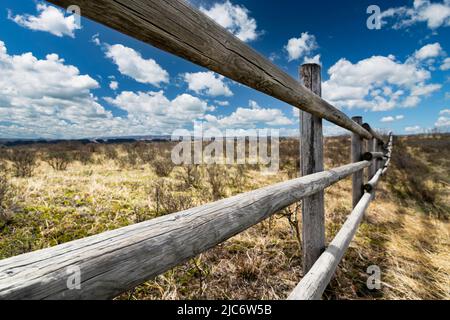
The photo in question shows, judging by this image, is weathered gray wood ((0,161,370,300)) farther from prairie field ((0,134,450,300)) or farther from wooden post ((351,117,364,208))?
wooden post ((351,117,364,208))

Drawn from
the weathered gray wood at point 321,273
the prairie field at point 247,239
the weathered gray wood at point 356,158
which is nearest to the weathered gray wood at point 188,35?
the weathered gray wood at point 321,273

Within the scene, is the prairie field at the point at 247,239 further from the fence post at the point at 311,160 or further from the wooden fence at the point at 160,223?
the wooden fence at the point at 160,223

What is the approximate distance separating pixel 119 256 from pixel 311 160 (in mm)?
1740

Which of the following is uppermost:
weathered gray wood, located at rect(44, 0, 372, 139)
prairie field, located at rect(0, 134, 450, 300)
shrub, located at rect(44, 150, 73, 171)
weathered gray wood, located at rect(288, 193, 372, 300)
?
weathered gray wood, located at rect(44, 0, 372, 139)

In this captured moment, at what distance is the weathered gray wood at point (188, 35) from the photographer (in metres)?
0.57

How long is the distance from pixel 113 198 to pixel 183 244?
4.08 m

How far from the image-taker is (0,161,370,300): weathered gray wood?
0.47 m

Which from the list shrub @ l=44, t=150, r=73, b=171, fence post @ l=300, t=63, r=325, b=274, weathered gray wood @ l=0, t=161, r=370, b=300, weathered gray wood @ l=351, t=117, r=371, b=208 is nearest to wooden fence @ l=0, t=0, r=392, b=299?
weathered gray wood @ l=0, t=161, r=370, b=300

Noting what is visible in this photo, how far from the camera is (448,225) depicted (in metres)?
4.25

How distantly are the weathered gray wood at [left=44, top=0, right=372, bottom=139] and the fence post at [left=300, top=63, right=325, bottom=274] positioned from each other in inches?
32.3

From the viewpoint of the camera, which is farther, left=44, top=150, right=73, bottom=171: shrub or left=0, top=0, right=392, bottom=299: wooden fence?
left=44, top=150, right=73, bottom=171: shrub

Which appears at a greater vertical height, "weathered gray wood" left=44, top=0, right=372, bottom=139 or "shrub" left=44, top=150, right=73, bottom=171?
"weathered gray wood" left=44, top=0, right=372, bottom=139

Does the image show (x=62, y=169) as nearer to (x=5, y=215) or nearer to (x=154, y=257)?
(x=5, y=215)
